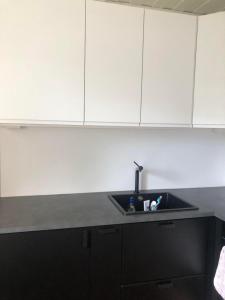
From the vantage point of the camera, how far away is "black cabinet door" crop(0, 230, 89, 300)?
1353 millimetres

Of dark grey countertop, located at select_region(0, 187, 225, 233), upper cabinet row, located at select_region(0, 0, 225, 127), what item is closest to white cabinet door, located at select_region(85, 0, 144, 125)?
upper cabinet row, located at select_region(0, 0, 225, 127)

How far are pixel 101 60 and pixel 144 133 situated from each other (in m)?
0.71

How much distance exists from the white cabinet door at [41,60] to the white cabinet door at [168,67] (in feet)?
1.45

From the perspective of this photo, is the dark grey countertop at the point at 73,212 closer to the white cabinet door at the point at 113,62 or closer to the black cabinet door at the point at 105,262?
the black cabinet door at the point at 105,262

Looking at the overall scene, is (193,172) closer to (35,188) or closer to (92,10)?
(35,188)

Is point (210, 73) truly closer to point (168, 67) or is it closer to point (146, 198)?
point (168, 67)

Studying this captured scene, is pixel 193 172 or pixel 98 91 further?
pixel 193 172

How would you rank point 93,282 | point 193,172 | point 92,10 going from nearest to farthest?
1. point 93,282
2. point 92,10
3. point 193,172

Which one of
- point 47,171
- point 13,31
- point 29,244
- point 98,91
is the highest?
point 13,31

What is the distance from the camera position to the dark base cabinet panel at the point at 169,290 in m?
1.53

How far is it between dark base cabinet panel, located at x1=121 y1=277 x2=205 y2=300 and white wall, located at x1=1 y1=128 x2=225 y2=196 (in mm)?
742

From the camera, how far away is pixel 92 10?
1568 mm

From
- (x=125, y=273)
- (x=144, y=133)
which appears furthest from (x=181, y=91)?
(x=125, y=273)

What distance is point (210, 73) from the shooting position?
1802mm
